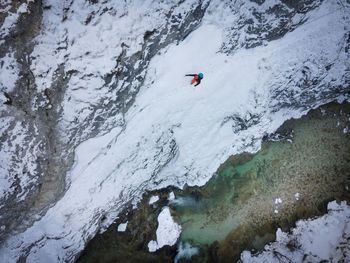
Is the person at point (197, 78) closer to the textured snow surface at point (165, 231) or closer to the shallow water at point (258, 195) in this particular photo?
the shallow water at point (258, 195)

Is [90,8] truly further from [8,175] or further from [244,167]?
[244,167]

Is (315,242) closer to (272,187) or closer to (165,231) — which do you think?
(272,187)

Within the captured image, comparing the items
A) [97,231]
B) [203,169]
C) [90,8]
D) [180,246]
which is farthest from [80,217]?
[90,8]

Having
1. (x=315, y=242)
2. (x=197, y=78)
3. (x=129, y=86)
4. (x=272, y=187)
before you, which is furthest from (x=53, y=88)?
(x=315, y=242)

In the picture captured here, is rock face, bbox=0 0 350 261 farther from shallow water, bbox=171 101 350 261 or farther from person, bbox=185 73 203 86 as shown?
shallow water, bbox=171 101 350 261

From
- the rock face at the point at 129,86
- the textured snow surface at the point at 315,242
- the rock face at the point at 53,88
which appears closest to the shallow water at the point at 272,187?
the textured snow surface at the point at 315,242

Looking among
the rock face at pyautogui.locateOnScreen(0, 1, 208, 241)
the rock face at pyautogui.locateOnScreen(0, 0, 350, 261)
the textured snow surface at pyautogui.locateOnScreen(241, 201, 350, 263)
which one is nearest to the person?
the rock face at pyautogui.locateOnScreen(0, 0, 350, 261)
